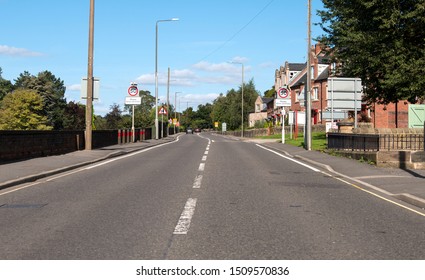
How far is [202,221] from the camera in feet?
22.8

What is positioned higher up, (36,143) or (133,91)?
(133,91)

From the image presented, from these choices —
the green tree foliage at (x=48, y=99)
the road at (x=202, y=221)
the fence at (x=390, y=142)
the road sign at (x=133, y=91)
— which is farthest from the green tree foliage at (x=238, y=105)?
the road at (x=202, y=221)

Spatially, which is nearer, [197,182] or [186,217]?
[186,217]

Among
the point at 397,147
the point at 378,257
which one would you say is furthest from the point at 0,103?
the point at 378,257

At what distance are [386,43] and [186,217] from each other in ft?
73.7

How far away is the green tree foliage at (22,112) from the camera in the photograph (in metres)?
86.0

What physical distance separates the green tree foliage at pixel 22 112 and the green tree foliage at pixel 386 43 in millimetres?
69077

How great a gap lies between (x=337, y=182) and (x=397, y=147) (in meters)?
5.83

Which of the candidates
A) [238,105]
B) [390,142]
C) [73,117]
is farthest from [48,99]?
[390,142]

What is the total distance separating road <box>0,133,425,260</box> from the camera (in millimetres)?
5355

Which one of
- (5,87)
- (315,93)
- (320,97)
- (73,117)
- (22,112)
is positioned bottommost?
(73,117)

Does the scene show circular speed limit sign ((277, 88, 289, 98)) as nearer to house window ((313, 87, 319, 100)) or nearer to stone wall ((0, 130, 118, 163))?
stone wall ((0, 130, 118, 163))

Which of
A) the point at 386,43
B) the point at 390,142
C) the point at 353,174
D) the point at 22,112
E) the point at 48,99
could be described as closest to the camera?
the point at 353,174

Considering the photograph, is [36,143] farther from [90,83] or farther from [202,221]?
[202,221]
